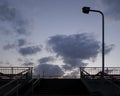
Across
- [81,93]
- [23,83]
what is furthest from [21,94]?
[81,93]

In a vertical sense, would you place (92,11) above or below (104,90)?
above

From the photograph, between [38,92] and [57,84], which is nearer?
[38,92]

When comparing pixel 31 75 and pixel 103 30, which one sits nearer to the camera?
pixel 103 30

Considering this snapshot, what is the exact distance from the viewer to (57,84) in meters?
35.9

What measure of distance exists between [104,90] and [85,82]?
5.16m

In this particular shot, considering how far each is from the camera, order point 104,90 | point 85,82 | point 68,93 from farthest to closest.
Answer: point 85,82 < point 68,93 < point 104,90

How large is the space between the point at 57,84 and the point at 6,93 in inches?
450

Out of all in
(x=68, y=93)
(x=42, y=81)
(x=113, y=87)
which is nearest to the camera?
(x=113, y=87)

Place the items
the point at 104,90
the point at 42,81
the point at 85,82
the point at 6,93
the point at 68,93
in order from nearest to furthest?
the point at 6,93, the point at 104,90, the point at 68,93, the point at 85,82, the point at 42,81

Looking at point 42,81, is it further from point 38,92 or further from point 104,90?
point 104,90

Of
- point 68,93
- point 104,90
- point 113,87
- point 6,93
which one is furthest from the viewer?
point 68,93

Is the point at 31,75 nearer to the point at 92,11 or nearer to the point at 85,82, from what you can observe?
the point at 85,82

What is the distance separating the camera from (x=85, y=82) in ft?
112

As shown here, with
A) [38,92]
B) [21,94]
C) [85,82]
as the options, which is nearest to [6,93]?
[21,94]
